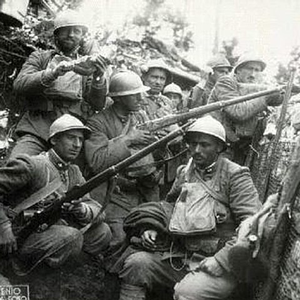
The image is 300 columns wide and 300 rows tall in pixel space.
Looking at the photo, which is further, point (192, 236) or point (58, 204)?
point (58, 204)

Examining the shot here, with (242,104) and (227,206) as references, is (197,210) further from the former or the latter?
(242,104)

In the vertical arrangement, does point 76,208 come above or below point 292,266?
below

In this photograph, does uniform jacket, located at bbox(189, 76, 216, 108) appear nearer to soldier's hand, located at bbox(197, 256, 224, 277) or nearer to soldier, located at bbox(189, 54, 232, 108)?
soldier, located at bbox(189, 54, 232, 108)

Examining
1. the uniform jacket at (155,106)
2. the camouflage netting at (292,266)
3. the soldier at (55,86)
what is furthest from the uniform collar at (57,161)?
the camouflage netting at (292,266)

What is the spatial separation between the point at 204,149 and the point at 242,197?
2.13ft

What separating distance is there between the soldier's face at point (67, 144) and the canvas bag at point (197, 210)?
1.36m

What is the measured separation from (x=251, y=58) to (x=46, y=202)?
12.3ft

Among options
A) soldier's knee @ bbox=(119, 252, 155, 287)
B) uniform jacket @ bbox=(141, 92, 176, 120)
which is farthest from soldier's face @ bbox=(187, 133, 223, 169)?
uniform jacket @ bbox=(141, 92, 176, 120)

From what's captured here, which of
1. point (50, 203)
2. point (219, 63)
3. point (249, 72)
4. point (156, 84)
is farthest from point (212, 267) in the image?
point (219, 63)

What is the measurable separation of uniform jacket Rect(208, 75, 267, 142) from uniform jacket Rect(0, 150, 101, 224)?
7.91 ft

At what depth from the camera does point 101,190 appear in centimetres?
652

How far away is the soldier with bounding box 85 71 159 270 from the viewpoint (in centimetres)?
609

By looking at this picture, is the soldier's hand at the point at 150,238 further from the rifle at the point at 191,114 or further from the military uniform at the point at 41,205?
the rifle at the point at 191,114

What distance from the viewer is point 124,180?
21.4 feet
